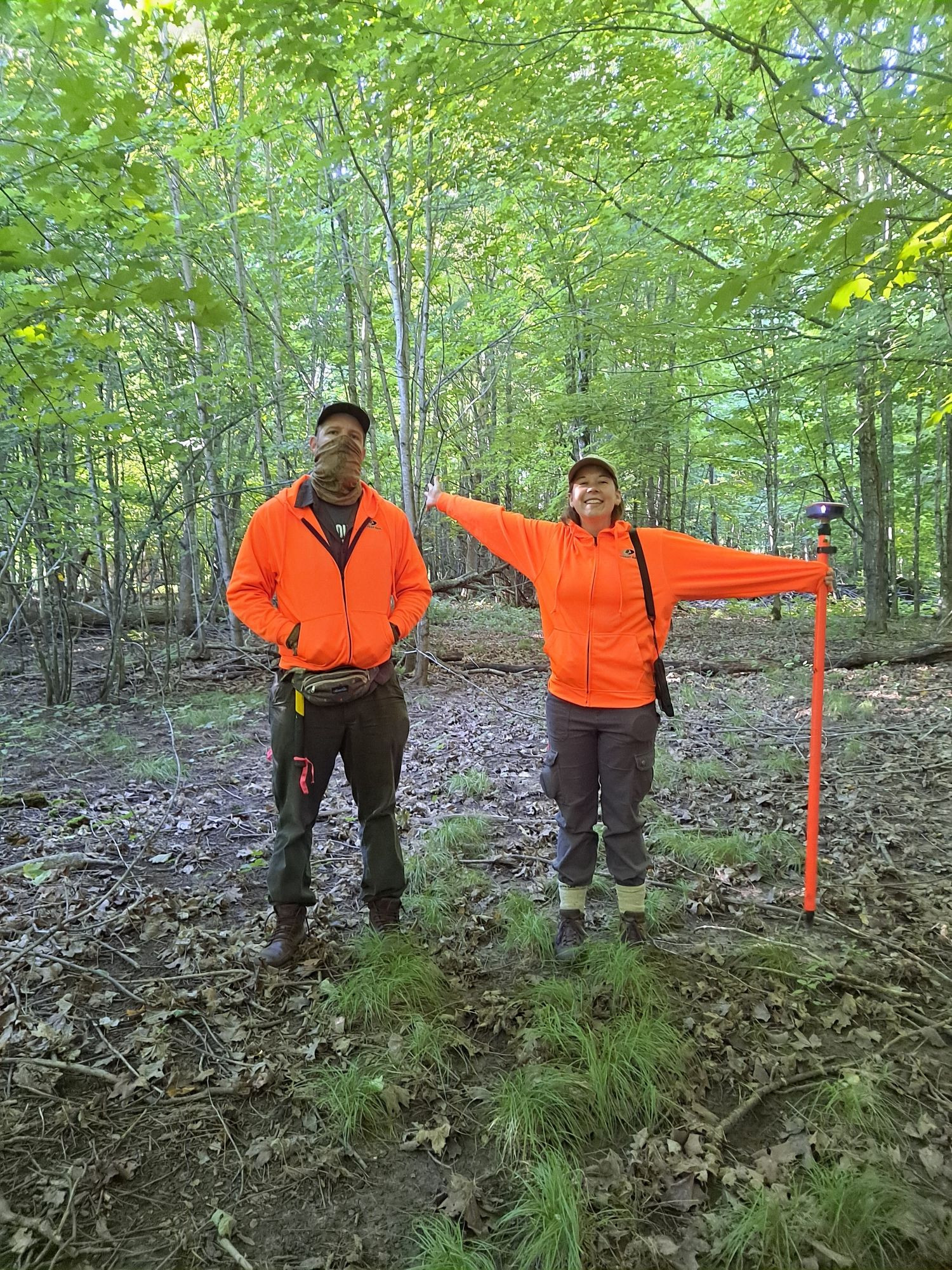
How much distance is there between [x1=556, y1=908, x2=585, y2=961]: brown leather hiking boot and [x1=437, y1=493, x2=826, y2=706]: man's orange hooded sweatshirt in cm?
107

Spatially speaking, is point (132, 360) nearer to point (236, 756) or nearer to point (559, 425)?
point (236, 756)

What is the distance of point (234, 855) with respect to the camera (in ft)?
14.4

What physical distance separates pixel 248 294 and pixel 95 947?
10795 millimetres

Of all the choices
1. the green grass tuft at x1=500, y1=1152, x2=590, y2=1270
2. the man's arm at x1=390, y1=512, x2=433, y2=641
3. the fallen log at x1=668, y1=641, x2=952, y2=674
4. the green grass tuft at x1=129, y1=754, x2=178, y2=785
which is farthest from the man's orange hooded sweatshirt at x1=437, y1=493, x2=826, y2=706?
the fallen log at x1=668, y1=641, x2=952, y2=674

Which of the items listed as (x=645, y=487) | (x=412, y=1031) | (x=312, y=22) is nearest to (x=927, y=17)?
(x=312, y=22)

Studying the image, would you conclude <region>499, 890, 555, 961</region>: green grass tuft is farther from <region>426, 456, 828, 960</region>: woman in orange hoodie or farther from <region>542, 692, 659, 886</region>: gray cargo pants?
<region>542, 692, 659, 886</region>: gray cargo pants

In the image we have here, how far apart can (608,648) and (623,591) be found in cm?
A: 27

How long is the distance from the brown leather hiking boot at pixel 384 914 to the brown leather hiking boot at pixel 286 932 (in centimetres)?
34

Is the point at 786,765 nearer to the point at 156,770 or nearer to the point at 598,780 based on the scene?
the point at 598,780

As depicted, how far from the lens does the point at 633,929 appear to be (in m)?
3.21

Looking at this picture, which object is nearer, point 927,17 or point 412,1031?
point 412,1031

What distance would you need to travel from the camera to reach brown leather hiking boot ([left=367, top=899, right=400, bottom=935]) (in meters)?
3.35

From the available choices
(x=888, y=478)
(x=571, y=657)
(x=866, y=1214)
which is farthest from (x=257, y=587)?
(x=888, y=478)

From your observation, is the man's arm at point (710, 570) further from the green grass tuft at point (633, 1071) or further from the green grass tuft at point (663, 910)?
the green grass tuft at point (633, 1071)
